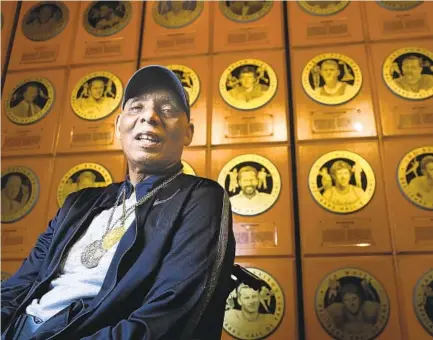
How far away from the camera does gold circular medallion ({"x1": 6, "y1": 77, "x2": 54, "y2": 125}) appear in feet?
10.5

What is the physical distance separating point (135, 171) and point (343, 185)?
1.76 meters

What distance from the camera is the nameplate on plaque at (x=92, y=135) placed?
3039 millimetres

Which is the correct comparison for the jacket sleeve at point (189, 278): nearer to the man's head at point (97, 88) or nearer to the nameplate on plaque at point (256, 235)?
the nameplate on plaque at point (256, 235)

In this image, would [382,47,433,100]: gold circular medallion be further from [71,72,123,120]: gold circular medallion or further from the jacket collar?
the jacket collar

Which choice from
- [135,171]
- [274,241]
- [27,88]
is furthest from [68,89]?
[135,171]

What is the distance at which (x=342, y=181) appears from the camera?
2.69 m

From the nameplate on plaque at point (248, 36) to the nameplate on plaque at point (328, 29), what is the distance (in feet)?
1.04

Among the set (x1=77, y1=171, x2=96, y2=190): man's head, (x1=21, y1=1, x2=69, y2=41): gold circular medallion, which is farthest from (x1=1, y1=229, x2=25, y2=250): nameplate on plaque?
(x1=21, y1=1, x2=69, y2=41): gold circular medallion

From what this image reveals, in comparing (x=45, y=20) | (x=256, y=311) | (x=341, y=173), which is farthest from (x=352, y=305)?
(x=45, y=20)

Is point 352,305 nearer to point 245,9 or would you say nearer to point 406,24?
point 406,24

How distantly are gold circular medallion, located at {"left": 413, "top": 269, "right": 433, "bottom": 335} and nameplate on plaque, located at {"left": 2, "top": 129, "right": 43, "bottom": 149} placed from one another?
253cm

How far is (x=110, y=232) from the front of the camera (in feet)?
3.69

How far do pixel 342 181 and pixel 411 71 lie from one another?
89cm

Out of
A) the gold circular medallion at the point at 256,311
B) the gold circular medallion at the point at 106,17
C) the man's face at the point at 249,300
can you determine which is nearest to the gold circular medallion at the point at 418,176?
the gold circular medallion at the point at 256,311
